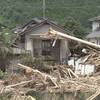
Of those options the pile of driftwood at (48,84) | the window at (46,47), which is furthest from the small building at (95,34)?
the pile of driftwood at (48,84)

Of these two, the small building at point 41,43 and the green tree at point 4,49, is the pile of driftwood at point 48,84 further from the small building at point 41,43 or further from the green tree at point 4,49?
the small building at point 41,43

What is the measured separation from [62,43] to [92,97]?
16.7 meters

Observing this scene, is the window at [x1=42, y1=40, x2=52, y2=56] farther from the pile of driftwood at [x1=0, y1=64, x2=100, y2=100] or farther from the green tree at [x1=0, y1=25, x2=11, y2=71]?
the pile of driftwood at [x1=0, y1=64, x2=100, y2=100]

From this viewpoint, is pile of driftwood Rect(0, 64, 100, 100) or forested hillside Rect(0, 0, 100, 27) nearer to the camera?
pile of driftwood Rect(0, 64, 100, 100)

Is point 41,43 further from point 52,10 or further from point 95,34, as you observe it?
point 52,10

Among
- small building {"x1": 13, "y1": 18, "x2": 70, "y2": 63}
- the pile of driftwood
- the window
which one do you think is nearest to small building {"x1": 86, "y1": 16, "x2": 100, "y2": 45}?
small building {"x1": 13, "y1": 18, "x2": 70, "y2": 63}

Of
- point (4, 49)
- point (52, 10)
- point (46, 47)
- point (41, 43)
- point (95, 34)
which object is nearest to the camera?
point (4, 49)

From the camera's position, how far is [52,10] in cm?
5675

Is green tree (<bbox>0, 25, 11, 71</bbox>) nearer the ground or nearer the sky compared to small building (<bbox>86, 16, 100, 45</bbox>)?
nearer the sky

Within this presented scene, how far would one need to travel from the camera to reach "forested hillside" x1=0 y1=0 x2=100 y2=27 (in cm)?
5329

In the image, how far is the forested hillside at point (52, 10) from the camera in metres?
A: 53.3

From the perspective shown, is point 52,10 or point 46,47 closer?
point 46,47


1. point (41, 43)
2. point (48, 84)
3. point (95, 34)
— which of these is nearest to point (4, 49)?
point (41, 43)

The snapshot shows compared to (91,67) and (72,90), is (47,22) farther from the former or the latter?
(72,90)
